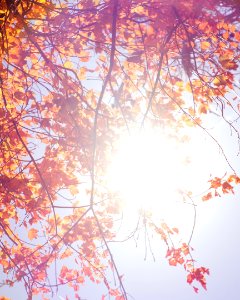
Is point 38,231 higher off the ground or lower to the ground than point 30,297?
higher

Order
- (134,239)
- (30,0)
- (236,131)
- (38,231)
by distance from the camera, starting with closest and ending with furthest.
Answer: (30,0) → (134,239) → (236,131) → (38,231)

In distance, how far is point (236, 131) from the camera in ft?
14.0

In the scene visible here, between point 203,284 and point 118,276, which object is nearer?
point 118,276

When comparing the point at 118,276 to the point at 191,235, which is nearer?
the point at 118,276

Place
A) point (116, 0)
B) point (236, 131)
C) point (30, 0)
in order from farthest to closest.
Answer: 1. point (236, 131)
2. point (30, 0)
3. point (116, 0)

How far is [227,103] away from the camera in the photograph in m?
4.27

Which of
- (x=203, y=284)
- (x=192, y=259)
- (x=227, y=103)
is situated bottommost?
(x=203, y=284)

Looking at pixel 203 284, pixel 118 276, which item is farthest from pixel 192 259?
pixel 118 276

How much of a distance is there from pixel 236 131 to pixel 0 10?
324cm

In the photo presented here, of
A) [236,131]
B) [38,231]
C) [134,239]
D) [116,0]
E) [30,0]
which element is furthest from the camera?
[38,231]

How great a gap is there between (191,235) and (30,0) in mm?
3308

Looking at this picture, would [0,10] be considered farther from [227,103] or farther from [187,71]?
[227,103]

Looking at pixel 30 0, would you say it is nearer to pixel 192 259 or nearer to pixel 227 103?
pixel 227 103

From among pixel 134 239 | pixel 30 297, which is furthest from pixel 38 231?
pixel 134 239
